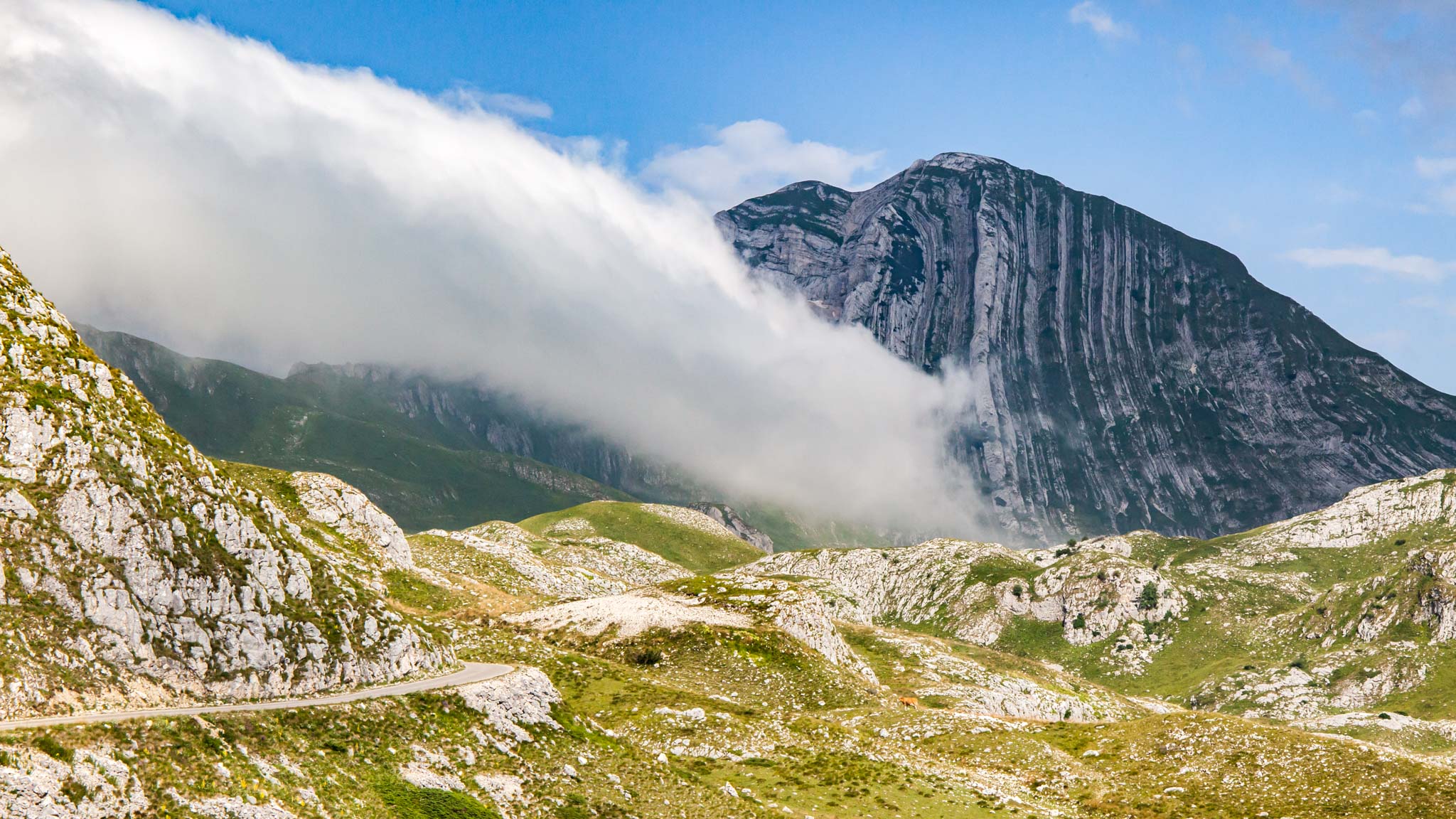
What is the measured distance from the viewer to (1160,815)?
5753 cm

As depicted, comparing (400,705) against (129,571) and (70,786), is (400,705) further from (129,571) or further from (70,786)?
(70,786)

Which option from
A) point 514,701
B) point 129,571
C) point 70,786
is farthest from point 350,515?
point 70,786

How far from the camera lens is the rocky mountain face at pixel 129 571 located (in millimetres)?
39906

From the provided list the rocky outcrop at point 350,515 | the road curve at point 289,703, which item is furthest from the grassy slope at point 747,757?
the rocky outcrop at point 350,515

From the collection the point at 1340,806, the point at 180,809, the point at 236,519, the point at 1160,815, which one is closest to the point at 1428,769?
the point at 1340,806

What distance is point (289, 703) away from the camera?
4547 cm

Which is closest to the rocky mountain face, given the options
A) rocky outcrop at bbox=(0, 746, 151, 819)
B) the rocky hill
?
the rocky hill

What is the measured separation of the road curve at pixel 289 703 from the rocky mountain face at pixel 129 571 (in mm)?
1293

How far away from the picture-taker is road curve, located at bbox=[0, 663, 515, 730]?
3475cm

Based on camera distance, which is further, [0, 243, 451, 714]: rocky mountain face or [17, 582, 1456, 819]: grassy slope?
[0, 243, 451, 714]: rocky mountain face

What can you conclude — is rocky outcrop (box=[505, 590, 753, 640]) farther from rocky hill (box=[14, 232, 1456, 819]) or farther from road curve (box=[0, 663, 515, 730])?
road curve (box=[0, 663, 515, 730])

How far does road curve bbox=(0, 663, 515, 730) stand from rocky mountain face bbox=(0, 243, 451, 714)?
1.29 metres

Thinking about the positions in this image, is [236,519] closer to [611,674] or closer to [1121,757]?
[611,674]

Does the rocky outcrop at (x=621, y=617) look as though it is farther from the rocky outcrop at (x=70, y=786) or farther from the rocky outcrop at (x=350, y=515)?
the rocky outcrop at (x=70, y=786)
